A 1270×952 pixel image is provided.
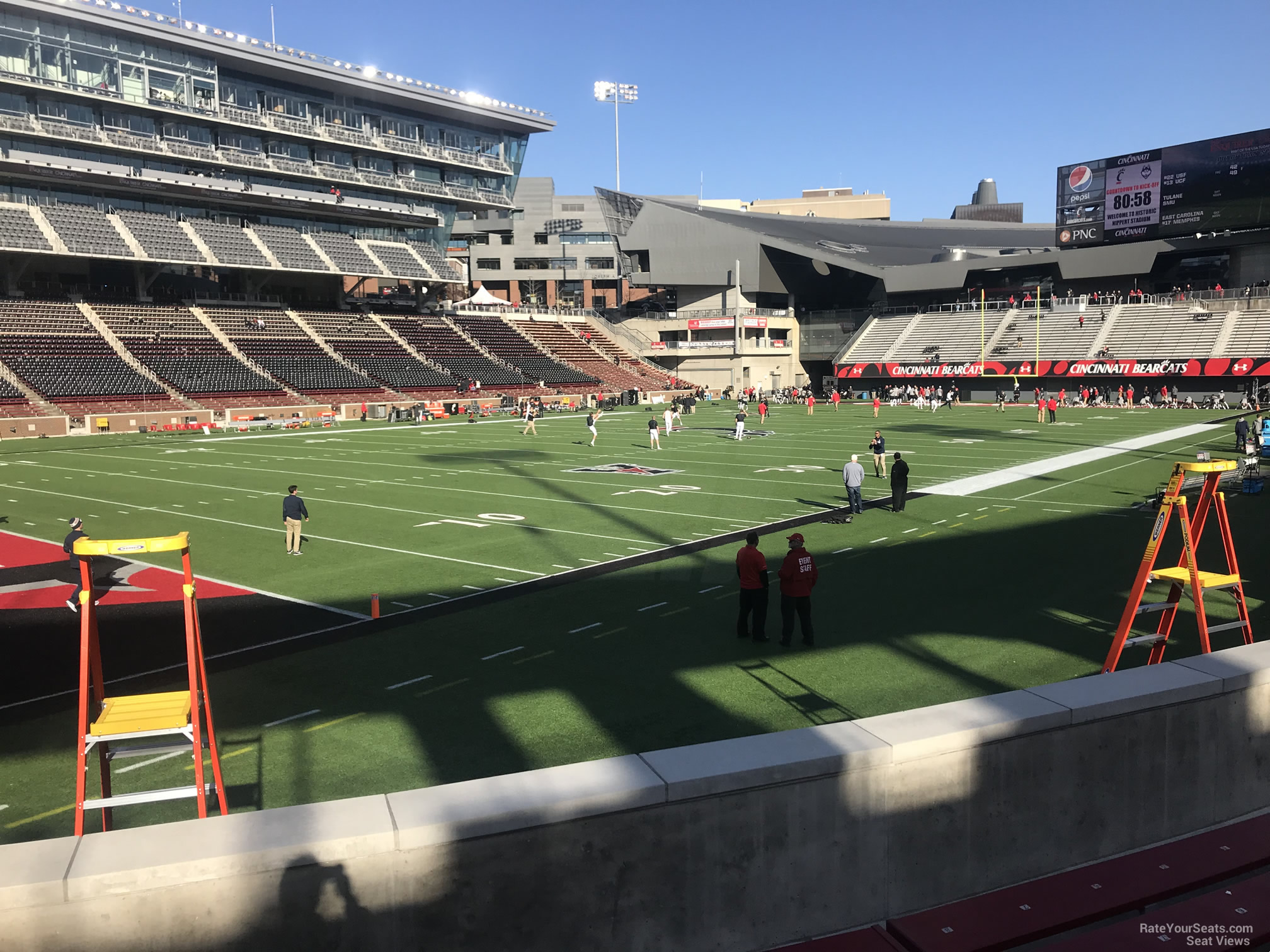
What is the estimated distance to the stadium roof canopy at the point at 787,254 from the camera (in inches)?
2758

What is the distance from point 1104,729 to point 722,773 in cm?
214

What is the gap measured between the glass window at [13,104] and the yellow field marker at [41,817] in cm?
6302

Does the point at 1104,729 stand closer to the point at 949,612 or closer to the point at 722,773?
the point at 722,773

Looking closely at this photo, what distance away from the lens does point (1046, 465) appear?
1087 inches

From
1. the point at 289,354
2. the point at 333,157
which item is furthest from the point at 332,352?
the point at 333,157

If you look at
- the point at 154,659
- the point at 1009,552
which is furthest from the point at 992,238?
the point at 154,659

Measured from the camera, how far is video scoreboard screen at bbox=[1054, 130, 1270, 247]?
54.5 meters

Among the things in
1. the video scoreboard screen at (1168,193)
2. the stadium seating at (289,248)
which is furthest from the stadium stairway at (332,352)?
the video scoreboard screen at (1168,193)

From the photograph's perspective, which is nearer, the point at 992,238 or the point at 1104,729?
the point at 1104,729

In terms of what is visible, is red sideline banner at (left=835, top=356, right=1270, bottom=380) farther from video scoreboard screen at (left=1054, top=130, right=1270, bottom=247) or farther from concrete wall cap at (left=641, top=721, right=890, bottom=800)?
concrete wall cap at (left=641, top=721, right=890, bottom=800)

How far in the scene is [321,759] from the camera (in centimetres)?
795

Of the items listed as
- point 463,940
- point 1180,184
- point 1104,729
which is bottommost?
point 463,940

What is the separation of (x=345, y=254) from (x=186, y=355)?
19843mm

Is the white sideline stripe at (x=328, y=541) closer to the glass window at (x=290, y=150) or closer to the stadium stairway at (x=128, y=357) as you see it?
the stadium stairway at (x=128, y=357)
